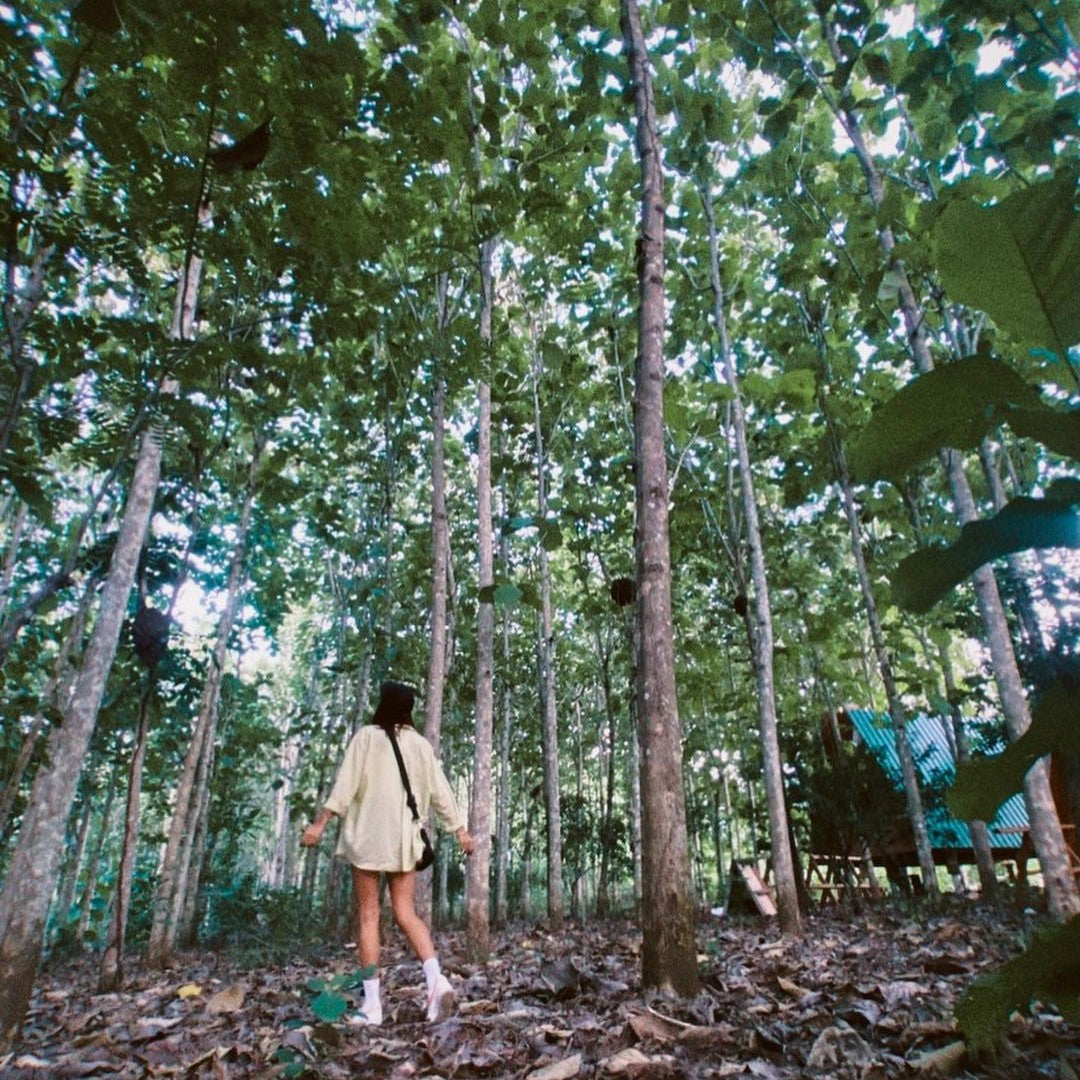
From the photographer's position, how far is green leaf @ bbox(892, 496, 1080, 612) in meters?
0.69

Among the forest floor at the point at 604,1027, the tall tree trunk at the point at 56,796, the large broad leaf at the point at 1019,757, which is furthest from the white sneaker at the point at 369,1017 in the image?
the large broad leaf at the point at 1019,757

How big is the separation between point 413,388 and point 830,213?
5847mm

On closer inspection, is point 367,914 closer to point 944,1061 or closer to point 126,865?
point 126,865

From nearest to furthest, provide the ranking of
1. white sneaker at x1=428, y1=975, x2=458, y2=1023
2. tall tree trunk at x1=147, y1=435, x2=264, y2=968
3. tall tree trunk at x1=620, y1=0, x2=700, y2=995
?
1. tall tree trunk at x1=620, y1=0, x2=700, y2=995
2. white sneaker at x1=428, y1=975, x2=458, y2=1023
3. tall tree trunk at x1=147, y1=435, x2=264, y2=968

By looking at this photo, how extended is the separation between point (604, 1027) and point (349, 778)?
2070mm

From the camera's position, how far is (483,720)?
6.89 metres

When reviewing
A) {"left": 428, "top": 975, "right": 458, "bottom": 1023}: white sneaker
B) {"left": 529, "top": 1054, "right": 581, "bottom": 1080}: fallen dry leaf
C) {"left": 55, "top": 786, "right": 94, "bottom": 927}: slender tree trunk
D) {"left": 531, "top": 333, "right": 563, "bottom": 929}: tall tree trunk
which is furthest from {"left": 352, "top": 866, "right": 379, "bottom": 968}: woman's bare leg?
{"left": 55, "top": 786, "right": 94, "bottom": 927}: slender tree trunk

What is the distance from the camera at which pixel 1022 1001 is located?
0.82 metres

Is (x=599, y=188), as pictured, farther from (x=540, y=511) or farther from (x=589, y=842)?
(x=589, y=842)

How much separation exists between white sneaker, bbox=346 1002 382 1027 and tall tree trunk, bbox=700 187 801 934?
4006 millimetres

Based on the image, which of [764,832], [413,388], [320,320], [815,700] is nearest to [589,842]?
[764,832]

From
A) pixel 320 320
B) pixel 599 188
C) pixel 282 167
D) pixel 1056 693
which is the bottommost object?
pixel 1056 693

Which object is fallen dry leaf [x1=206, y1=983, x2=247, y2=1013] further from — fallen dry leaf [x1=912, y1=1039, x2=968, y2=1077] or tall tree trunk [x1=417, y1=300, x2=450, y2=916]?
fallen dry leaf [x1=912, y1=1039, x2=968, y2=1077]

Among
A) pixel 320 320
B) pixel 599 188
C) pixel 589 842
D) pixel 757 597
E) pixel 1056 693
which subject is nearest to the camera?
pixel 1056 693
